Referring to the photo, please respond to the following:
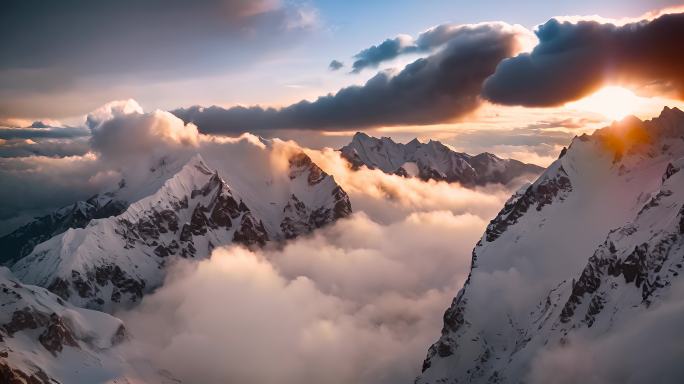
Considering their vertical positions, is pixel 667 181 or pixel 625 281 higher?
pixel 667 181

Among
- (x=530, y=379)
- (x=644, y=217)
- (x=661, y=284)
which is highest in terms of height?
(x=644, y=217)

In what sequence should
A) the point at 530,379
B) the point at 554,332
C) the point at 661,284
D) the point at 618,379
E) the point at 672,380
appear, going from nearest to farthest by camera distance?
the point at 672,380, the point at 618,379, the point at 661,284, the point at 530,379, the point at 554,332

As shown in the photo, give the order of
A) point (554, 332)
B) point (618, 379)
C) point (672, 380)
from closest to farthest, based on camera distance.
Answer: point (672, 380) → point (618, 379) → point (554, 332)

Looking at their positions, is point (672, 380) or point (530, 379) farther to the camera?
point (530, 379)

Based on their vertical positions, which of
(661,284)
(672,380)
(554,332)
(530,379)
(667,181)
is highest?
(667,181)

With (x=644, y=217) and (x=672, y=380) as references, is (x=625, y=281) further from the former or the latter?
(x=672, y=380)

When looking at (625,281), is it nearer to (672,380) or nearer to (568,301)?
(568,301)

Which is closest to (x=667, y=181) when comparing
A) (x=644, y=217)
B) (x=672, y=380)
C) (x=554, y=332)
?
(x=644, y=217)

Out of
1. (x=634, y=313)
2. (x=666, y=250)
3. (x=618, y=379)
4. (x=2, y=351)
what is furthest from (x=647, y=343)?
(x=2, y=351)

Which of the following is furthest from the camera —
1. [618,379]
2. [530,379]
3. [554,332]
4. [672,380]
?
[554,332]
